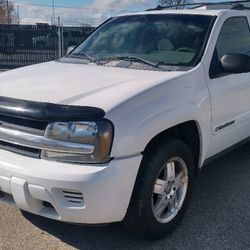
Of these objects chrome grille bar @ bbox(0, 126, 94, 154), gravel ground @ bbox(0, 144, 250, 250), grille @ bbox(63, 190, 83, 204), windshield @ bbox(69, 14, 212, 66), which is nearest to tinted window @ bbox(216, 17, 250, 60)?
windshield @ bbox(69, 14, 212, 66)

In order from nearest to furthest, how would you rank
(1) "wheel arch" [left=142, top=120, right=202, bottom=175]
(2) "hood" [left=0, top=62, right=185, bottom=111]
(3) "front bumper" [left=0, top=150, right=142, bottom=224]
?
(3) "front bumper" [left=0, top=150, right=142, bottom=224] → (2) "hood" [left=0, top=62, right=185, bottom=111] → (1) "wheel arch" [left=142, top=120, right=202, bottom=175]

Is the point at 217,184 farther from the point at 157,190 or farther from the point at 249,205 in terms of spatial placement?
the point at 157,190

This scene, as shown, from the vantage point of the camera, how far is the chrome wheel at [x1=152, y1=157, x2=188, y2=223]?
339 centimetres

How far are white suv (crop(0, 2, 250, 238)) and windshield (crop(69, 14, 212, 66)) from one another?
0.04 ft

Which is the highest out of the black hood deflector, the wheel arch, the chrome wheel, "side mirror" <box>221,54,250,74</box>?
"side mirror" <box>221,54,250,74</box>

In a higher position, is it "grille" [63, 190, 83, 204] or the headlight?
the headlight

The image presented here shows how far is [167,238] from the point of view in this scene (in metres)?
3.49

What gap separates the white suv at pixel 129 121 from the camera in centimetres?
288

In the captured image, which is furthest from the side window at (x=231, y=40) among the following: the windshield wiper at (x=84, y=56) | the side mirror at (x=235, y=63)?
the windshield wiper at (x=84, y=56)

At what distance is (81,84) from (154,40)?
1.17 m

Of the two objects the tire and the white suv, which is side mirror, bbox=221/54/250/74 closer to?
the white suv

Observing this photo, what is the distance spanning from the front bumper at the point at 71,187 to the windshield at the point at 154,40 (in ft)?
4.59

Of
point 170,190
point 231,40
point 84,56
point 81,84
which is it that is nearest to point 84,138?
point 81,84

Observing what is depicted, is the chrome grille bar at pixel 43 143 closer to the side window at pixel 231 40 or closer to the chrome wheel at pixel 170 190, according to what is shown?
the chrome wheel at pixel 170 190
